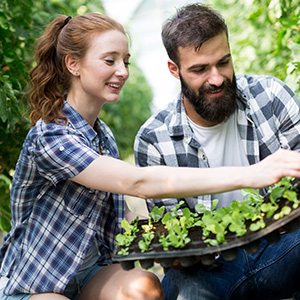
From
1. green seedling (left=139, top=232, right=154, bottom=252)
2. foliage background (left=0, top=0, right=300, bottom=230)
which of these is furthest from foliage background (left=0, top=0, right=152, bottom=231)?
green seedling (left=139, top=232, right=154, bottom=252)

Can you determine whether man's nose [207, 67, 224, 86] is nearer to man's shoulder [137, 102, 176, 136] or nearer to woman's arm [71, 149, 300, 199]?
man's shoulder [137, 102, 176, 136]

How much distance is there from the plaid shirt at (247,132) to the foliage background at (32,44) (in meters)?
0.32

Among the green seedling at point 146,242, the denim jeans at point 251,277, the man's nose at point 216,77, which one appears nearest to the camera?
the green seedling at point 146,242

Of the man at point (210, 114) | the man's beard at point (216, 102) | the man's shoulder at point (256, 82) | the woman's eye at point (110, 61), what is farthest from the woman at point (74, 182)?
the man's shoulder at point (256, 82)

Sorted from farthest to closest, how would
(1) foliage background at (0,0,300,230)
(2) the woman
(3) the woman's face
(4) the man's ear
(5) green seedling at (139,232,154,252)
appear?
1. (1) foliage background at (0,0,300,230)
2. (4) the man's ear
3. (3) the woman's face
4. (2) the woman
5. (5) green seedling at (139,232,154,252)

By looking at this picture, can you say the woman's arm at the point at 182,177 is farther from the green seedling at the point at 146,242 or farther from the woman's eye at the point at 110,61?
the woman's eye at the point at 110,61

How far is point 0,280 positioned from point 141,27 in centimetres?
1994

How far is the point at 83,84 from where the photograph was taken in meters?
2.15

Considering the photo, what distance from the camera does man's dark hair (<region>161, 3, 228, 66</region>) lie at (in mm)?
2270

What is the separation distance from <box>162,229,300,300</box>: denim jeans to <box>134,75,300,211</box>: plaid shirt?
37 cm

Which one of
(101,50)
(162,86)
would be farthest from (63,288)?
(162,86)

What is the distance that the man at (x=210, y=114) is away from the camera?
2.27 metres

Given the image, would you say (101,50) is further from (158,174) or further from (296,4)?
(296,4)

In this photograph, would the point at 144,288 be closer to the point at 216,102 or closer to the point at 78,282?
the point at 78,282
